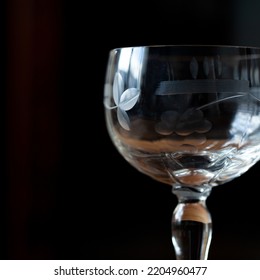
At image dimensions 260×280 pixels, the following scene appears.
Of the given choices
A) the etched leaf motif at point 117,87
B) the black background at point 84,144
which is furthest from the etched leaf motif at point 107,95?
the black background at point 84,144

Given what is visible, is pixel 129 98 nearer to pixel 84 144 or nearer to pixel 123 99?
pixel 123 99

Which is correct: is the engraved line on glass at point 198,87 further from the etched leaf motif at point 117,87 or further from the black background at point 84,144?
the black background at point 84,144

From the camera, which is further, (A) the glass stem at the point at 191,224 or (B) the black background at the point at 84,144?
(B) the black background at the point at 84,144

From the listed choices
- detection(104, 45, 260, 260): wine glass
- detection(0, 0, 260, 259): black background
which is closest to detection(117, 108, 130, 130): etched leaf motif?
detection(104, 45, 260, 260): wine glass

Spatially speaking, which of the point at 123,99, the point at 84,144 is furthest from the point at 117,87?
the point at 84,144
